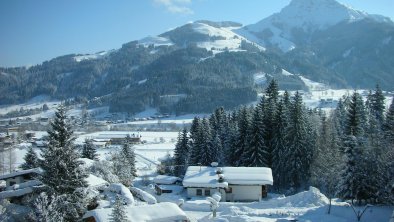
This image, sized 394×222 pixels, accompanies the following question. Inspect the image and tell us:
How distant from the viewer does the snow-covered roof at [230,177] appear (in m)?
45.0

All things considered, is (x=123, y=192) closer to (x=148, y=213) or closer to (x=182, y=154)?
(x=148, y=213)

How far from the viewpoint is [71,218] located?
92.5 feet

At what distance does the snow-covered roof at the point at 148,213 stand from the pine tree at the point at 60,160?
264 centimetres

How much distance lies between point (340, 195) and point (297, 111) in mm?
21832

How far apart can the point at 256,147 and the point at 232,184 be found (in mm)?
11420

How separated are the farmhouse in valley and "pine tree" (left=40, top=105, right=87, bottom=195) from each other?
712 inches

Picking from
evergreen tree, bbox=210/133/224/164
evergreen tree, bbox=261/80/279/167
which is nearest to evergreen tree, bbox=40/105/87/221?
evergreen tree, bbox=261/80/279/167

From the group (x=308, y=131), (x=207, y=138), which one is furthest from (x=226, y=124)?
(x=308, y=131)

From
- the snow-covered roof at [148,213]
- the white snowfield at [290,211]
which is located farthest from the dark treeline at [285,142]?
the snow-covered roof at [148,213]

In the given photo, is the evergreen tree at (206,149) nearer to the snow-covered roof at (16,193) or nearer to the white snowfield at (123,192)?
the white snowfield at (123,192)

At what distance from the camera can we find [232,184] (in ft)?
150

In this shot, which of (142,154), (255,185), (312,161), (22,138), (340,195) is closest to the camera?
(340,195)

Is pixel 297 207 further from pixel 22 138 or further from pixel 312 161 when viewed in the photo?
pixel 22 138

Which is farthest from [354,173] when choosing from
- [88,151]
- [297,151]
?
[88,151]
